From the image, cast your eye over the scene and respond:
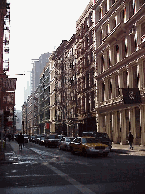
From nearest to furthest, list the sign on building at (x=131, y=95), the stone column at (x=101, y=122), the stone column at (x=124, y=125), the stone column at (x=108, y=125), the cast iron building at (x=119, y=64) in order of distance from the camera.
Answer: the sign on building at (x=131, y=95), the cast iron building at (x=119, y=64), the stone column at (x=124, y=125), the stone column at (x=108, y=125), the stone column at (x=101, y=122)

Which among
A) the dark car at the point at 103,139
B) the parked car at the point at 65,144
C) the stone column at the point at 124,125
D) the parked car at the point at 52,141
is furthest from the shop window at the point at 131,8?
the parked car at the point at 52,141

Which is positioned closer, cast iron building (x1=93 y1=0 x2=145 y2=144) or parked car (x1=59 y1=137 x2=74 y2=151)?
parked car (x1=59 y1=137 x2=74 y2=151)

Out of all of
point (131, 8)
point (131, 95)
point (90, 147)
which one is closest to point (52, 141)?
point (131, 95)

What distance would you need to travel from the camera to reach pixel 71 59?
75.1 metres

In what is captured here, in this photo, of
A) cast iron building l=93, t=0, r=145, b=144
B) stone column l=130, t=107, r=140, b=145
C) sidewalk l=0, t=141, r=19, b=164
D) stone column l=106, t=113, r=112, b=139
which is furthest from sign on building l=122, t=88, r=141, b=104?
stone column l=106, t=113, r=112, b=139

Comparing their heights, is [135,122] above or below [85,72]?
below

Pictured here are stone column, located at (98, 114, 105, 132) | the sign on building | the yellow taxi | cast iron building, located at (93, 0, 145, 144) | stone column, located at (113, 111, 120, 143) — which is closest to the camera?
the yellow taxi

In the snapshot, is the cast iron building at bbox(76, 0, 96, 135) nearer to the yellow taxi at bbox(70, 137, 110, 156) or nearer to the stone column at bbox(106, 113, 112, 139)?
the stone column at bbox(106, 113, 112, 139)

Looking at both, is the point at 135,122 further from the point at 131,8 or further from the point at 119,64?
the point at 131,8

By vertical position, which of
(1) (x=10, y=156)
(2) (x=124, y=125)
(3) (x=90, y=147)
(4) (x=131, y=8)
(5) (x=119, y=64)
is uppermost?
(4) (x=131, y=8)

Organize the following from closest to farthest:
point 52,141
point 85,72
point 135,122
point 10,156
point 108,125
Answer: point 10,156 < point 135,122 < point 52,141 < point 108,125 < point 85,72

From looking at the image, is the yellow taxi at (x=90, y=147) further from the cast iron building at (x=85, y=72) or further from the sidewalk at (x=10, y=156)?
the cast iron building at (x=85, y=72)

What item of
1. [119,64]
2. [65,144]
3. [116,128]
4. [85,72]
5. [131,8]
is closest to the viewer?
[65,144]

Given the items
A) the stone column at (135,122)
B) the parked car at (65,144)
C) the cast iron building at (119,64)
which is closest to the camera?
the parked car at (65,144)
